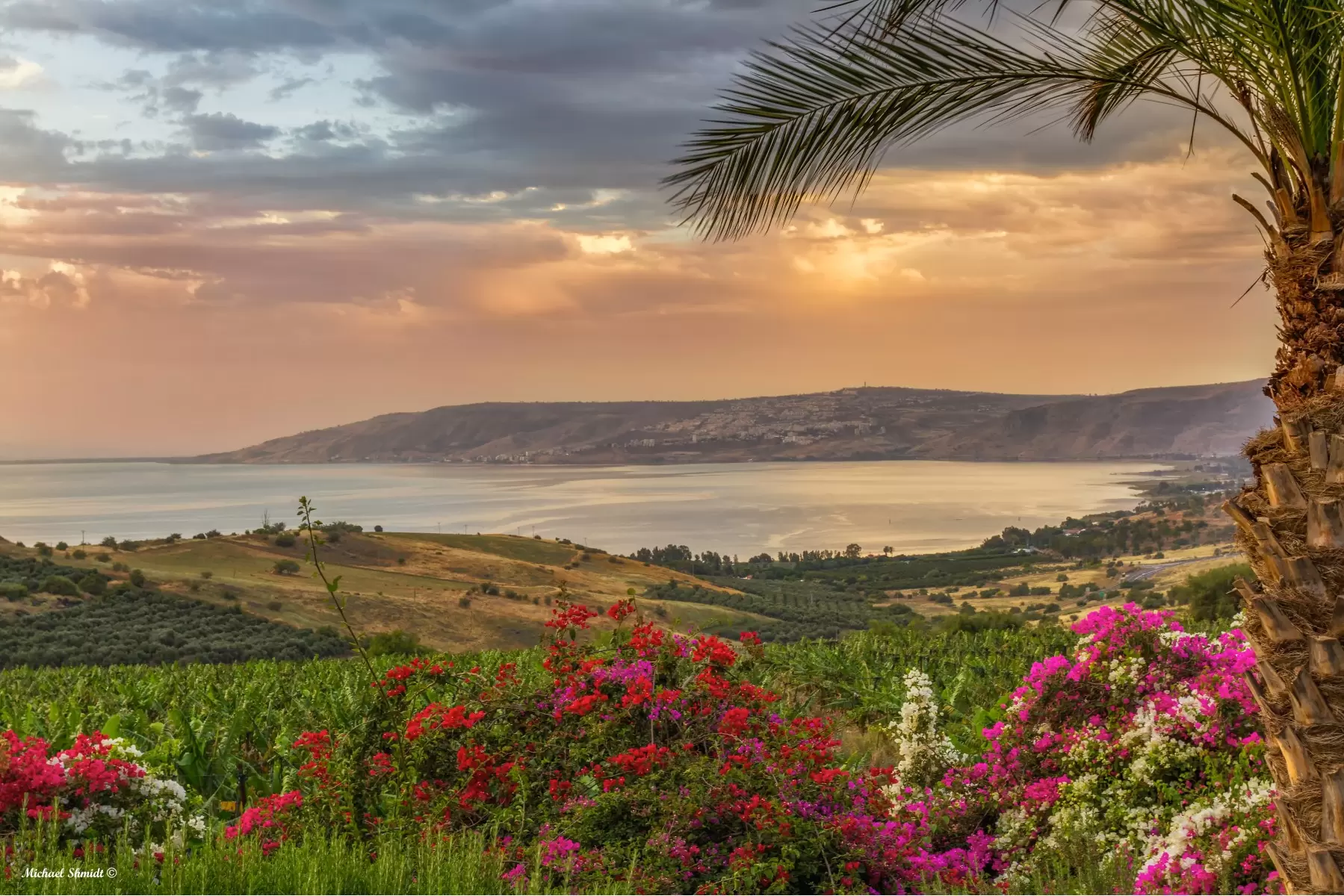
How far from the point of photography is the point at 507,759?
6.42 meters

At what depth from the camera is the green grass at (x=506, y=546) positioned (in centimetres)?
9825

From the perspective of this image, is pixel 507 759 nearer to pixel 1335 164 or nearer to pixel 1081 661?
pixel 1081 661

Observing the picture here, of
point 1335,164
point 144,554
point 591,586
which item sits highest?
point 1335,164

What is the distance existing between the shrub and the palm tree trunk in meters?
65.9

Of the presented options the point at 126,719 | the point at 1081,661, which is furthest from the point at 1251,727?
the point at 126,719

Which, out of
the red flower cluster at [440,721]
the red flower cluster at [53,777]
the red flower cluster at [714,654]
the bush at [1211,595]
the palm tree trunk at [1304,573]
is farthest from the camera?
the bush at [1211,595]

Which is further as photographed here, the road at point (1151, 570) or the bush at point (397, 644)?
the road at point (1151, 570)

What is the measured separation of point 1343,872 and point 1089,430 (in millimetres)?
211036

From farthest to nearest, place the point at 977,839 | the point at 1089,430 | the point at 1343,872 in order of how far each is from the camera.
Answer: the point at 1089,430 → the point at 977,839 → the point at 1343,872

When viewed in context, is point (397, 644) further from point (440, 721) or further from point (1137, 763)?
point (1137, 763)

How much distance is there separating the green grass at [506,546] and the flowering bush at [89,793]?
3599 inches

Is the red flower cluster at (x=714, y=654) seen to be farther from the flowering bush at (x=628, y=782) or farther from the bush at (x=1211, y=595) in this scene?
the bush at (x=1211, y=595)

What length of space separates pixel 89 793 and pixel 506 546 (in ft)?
324

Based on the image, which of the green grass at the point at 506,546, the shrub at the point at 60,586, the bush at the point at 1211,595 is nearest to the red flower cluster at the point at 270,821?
the bush at the point at 1211,595
